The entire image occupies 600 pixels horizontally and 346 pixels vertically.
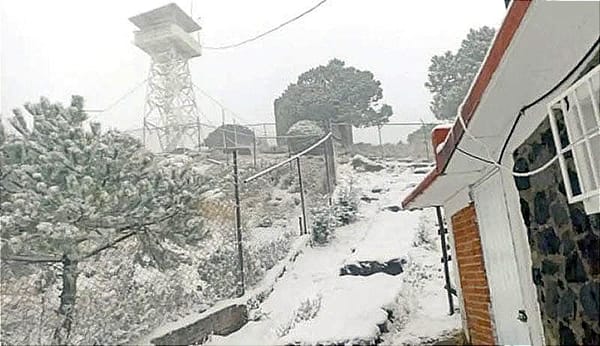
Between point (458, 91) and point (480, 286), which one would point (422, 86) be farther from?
point (480, 286)

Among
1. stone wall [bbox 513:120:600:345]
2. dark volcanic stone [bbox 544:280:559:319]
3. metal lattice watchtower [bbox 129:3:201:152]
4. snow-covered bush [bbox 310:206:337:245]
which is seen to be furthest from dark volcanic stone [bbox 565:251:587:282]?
snow-covered bush [bbox 310:206:337:245]

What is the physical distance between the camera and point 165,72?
3.34m

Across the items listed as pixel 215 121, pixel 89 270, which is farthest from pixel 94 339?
pixel 215 121

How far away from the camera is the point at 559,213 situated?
1070 mm

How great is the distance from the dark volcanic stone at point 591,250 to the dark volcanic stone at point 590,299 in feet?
0.10

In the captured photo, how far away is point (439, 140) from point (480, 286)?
76cm

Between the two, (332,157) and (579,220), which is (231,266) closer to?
(332,157)

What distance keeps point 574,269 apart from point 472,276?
4.75 ft

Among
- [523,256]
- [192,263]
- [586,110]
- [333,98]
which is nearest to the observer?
[586,110]

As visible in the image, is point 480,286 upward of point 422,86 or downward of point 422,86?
downward

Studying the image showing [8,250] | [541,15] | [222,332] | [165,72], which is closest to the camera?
[541,15]

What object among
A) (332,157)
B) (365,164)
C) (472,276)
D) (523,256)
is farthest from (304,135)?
(523,256)

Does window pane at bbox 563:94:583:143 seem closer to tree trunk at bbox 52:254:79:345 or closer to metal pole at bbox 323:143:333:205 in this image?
tree trunk at bbox 52:254:79:345

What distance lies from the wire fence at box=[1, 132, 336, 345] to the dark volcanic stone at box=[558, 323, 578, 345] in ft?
6.94
